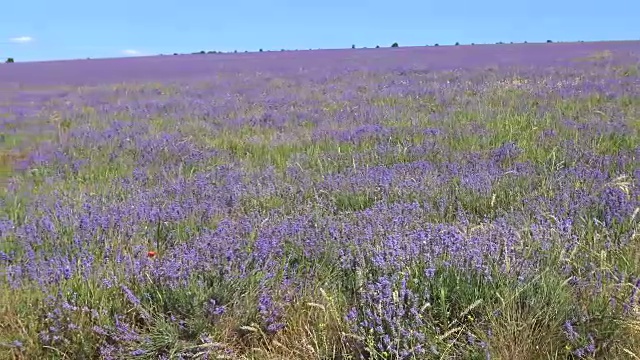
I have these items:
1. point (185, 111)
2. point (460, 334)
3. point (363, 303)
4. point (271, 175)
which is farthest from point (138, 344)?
point (185, 111)

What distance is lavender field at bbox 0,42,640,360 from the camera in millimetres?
2307

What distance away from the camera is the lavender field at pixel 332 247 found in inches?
90.8

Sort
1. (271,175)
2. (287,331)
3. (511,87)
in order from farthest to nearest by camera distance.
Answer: (511,87), (271,175), (287,331)

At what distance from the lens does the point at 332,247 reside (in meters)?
2.96

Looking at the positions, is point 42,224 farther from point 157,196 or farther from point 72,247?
point 157,196

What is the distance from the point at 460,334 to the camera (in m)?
2.29

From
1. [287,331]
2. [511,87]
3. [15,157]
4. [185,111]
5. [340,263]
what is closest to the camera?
[287,331]

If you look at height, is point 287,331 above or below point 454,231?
below

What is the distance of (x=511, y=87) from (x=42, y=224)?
28.4ft

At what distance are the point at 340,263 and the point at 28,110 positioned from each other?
948 cm

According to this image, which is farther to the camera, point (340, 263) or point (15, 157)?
point (15, 157)

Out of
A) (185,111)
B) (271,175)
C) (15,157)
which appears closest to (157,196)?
(271,175)

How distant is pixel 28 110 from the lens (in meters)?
10.4

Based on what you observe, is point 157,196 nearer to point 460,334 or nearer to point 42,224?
point 42,224
